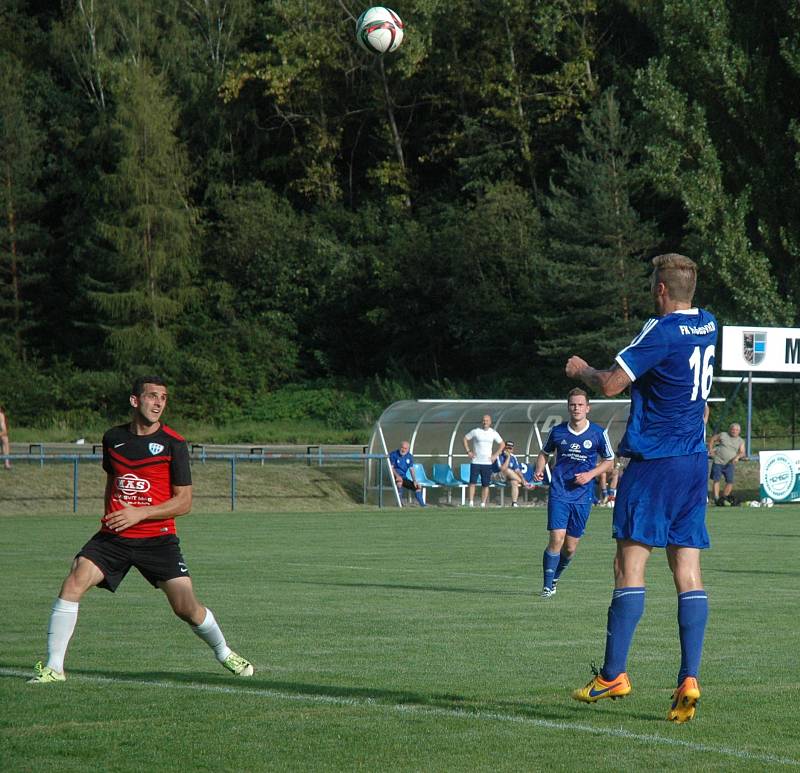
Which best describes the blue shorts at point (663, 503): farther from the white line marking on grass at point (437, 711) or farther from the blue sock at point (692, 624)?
the white line marking on grass at point (437, 711)

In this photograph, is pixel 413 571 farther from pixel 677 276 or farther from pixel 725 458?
pixel 725 458

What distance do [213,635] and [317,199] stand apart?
58.8m

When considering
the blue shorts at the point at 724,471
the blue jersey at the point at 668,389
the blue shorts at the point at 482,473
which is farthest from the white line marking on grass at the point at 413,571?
the blue shorts at the point at 724,471

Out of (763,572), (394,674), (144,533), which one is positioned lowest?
(763,572)

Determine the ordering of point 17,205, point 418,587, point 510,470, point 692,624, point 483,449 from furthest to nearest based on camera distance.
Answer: point 17,205
point 510,470
point 483,449
point 418,587
point 692,624

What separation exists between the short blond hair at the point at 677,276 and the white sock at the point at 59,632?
3.84m

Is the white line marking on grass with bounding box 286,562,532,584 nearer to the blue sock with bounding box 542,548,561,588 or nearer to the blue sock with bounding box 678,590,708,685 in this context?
the blue sock with bounding box 542,548,561,588

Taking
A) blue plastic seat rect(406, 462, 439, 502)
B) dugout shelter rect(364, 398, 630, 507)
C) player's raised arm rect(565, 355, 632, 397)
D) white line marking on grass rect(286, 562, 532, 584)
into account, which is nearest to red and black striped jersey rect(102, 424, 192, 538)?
player's raised arm rect(565, 355, 632, 397)

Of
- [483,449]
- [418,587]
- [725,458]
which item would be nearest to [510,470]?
[483,449]

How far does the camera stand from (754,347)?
33125 millimetres

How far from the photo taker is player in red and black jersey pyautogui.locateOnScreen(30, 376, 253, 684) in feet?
27.3

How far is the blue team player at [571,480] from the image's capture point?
44.5 ft

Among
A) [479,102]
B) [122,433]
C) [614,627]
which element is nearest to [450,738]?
[614,627]

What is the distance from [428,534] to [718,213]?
2701cm
